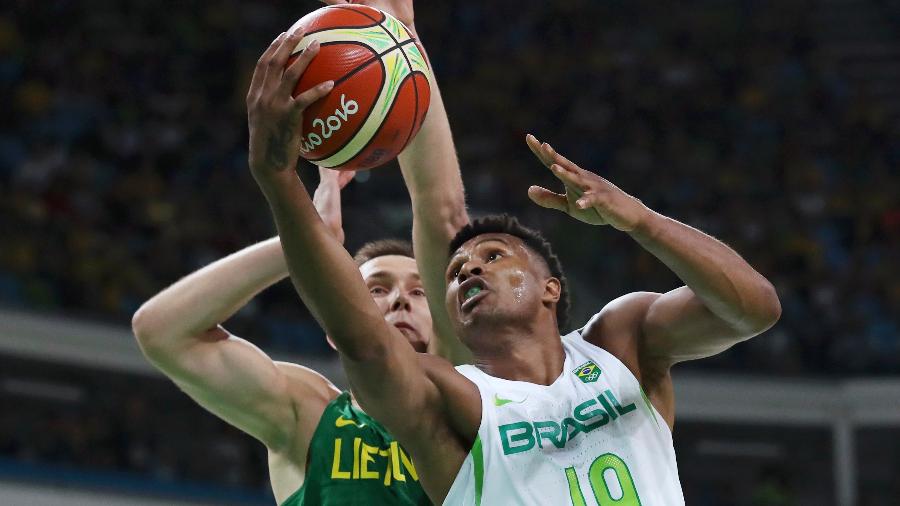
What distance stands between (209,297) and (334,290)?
1.32 metres

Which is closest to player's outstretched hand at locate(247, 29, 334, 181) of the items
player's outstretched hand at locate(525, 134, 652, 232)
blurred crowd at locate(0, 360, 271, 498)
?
player's outstretched hand at locate(525, 134, 652, 232)

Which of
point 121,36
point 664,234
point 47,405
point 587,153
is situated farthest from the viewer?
point 587,153

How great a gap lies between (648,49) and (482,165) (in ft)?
12.3

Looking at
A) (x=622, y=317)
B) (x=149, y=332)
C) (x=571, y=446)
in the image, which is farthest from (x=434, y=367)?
(x=149, y=332)

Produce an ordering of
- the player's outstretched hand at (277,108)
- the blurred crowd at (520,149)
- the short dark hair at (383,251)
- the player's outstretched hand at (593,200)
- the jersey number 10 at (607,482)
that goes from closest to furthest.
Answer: the player's outstretched hand at (277,108) → the player's outstretched hand at (593,200) → the jersey number 10 at (607,482) → the short dark hair at (383,251) → the blurred crowd at (520,149)

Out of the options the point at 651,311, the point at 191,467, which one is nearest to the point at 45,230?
the point at 191,467

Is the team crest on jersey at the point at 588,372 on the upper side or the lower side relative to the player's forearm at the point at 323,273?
lower

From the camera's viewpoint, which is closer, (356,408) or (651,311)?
(651,311)

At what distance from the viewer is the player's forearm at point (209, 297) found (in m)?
4.35

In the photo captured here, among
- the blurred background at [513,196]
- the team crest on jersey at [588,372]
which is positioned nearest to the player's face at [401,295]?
the team crest on jersey at [588,372]

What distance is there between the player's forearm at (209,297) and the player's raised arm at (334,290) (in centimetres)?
108

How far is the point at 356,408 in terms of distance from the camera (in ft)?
14.4

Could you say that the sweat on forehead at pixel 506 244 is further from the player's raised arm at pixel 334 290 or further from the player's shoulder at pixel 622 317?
the player's raised arm at pixel 334 290

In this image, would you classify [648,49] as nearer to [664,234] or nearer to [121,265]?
[121,265]
